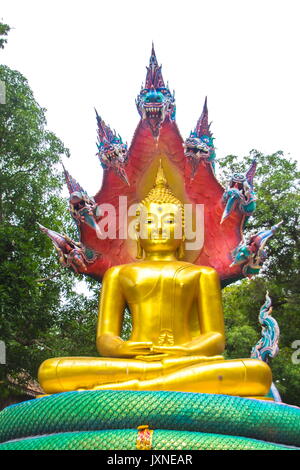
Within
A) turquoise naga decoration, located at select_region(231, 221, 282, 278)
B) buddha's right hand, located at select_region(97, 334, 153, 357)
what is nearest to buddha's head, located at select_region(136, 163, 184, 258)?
turquoise naga decoration, located at select_region(231, 221, 282, 278)

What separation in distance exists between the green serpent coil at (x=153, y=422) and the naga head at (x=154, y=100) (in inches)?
129

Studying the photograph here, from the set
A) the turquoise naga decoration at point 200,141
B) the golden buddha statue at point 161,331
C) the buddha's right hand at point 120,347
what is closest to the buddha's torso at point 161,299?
the golden buddha statue at point 161,331

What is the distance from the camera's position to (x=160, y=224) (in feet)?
24.4

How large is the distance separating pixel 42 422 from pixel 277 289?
10.4 m

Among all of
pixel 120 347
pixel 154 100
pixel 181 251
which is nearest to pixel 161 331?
pixel 120 347

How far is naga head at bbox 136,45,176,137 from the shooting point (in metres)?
7.14

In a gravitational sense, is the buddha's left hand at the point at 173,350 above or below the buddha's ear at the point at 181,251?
below

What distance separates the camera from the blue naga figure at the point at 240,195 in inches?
280

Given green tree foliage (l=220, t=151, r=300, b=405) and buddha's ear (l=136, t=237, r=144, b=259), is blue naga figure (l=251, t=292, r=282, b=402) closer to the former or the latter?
buddha's ear (l=136, t=237, r=144, b=259)

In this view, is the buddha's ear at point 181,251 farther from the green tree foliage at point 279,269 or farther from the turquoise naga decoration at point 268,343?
the green tree foliage at point 279,269

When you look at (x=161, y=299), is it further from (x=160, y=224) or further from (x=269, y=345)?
(x=269, y=345)

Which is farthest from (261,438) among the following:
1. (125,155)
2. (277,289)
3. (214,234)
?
(277,289)

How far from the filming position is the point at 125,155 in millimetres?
7543

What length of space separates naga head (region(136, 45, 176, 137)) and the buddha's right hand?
225 cm
